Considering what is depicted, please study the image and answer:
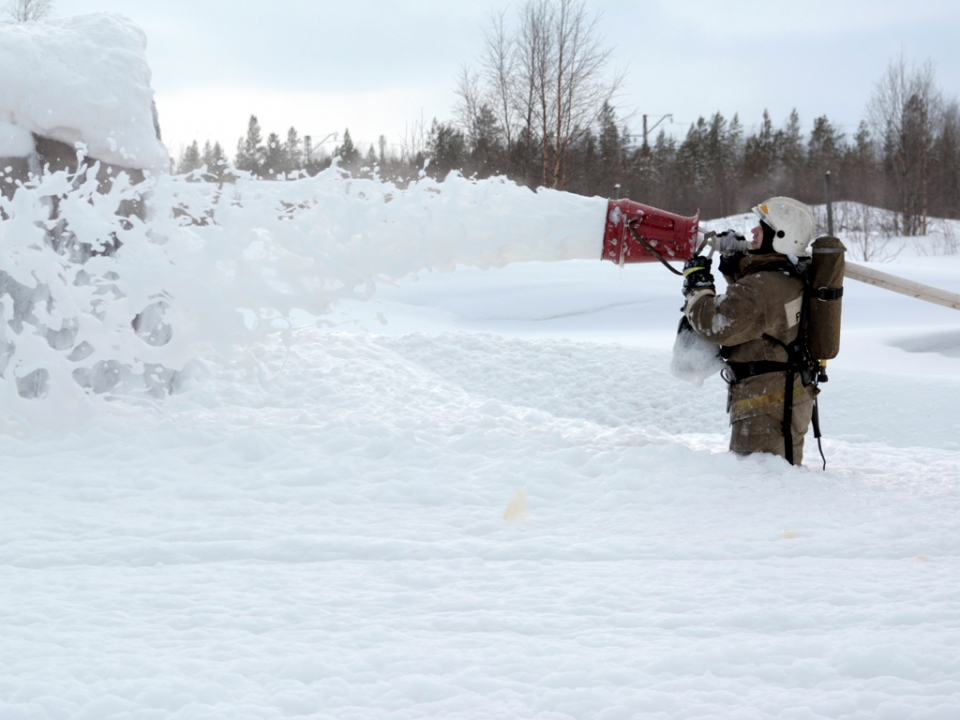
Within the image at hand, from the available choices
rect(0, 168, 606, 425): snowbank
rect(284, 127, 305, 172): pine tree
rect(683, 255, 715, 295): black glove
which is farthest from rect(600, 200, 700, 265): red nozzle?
rect(284, 127, 305, 172): pine tree

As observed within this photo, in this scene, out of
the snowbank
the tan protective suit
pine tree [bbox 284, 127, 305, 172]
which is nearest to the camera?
the tan protective suit

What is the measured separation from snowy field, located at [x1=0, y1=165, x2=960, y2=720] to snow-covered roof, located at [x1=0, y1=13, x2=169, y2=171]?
1078 mm

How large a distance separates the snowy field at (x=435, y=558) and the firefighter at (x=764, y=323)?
0.20m

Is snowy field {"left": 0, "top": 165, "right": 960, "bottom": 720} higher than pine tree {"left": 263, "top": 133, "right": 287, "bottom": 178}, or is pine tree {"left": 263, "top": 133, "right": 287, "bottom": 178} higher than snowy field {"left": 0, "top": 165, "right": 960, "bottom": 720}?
pine tree {"left": 263, "top": 133, "right": 287, "bottom": 178}

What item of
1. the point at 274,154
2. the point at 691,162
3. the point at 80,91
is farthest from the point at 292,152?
the point at 80,91

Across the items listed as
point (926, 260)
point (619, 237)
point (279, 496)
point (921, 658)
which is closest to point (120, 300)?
point (279, 496)

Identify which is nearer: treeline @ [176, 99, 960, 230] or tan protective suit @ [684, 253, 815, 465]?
tan protective suit @ [684, 253, 815, 465]

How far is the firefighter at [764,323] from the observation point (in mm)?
4141

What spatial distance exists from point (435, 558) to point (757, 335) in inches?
73.7

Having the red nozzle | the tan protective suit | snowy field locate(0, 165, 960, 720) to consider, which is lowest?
snowy field locate(0, 165, 960, 720)

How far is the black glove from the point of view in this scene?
4316mm

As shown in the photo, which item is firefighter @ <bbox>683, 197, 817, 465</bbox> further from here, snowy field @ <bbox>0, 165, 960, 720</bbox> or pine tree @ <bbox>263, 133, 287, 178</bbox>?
pine tree @ <bbox>263, 133, 287, 178</bbox>

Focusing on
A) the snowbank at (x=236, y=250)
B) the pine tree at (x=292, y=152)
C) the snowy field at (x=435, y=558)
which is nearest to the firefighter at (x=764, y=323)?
the snowy field at (x=435, y=558)

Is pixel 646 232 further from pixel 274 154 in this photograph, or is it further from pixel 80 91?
pixel 274 154
